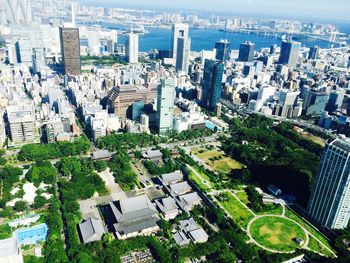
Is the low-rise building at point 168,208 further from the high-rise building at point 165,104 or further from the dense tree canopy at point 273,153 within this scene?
the high-rise building at point 165,104

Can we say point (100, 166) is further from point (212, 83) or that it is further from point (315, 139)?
point (315, 139)

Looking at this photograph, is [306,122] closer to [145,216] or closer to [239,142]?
[239,142]

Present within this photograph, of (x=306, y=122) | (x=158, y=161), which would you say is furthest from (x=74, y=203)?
(x=306, y=122)

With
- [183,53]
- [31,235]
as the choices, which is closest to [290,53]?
[183,53]

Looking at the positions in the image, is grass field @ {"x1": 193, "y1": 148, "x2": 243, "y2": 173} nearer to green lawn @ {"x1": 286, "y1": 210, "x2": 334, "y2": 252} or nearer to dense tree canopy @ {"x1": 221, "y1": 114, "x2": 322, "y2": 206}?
dense tree canopy @ {"x1": 221, "y1": 114, "x2": 322, "y2": 206}

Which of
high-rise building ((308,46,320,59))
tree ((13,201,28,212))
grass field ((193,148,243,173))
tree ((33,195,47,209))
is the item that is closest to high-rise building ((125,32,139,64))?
grass field ((193,148,243,173))

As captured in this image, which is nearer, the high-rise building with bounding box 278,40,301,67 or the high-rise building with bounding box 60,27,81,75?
the high-rise building with bounding box 60,27,81,75
